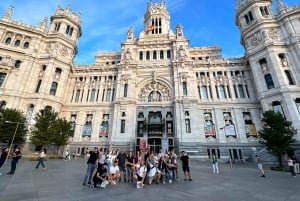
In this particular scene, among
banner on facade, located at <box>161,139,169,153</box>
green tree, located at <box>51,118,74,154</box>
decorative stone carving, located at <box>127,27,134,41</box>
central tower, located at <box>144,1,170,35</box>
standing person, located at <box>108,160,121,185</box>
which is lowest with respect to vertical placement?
standing person, located at <box>108,160,121,185</box>

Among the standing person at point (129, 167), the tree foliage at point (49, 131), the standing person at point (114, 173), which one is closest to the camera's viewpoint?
the standing person at point (114, 173)

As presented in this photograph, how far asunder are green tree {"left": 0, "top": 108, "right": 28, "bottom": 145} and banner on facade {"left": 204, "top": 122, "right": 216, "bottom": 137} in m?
32.4

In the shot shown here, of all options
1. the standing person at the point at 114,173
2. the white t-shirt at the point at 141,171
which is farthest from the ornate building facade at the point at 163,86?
the white t-shirt at the point at 141,171

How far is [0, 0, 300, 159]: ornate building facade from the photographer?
99.8 ft

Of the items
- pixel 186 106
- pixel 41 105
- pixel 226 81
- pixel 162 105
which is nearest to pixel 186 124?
pixel 186 106

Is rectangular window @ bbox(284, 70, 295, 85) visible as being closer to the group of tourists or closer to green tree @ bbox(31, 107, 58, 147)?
the group of tourists

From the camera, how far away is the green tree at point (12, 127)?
2483cm

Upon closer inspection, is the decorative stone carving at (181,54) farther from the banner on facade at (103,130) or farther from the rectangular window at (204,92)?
the banner on facade at (103,130)

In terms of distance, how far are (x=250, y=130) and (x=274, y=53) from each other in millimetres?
15746

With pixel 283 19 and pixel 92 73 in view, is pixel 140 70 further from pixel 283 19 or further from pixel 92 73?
pixel 283 19

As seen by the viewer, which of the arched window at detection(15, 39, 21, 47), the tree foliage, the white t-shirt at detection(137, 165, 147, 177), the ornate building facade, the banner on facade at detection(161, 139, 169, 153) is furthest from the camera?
the arched window at detection(15, 39, 21, 47)

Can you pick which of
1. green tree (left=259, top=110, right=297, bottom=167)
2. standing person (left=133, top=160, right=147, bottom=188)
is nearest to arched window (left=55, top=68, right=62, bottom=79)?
standing person (left=133, top=160, right=147, bottom=188)

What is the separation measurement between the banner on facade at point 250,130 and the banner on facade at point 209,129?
614 cm

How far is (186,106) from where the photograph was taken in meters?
32.2
